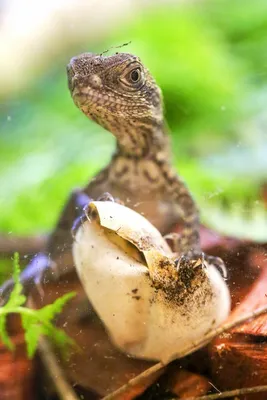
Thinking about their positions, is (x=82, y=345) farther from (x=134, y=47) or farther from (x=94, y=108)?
(x=134, y=47)

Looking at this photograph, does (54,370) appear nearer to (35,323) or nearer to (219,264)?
(35,323)

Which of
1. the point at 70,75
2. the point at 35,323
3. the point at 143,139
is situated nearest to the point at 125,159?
the point at 143,139

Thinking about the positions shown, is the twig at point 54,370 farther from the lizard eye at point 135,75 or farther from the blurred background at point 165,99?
the lizard eye at point 135,75

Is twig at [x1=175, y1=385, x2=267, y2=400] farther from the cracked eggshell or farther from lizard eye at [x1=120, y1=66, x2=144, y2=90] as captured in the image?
lizard eye at [x1=120, y1=66, x2=144, y2=90]

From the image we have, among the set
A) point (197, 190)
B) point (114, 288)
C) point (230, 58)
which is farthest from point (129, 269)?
point (230, 58)

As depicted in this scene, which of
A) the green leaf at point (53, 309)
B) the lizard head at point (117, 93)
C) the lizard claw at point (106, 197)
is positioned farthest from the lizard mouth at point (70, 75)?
the green leaf at point (53, 309)

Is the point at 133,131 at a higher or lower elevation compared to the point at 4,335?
higher
